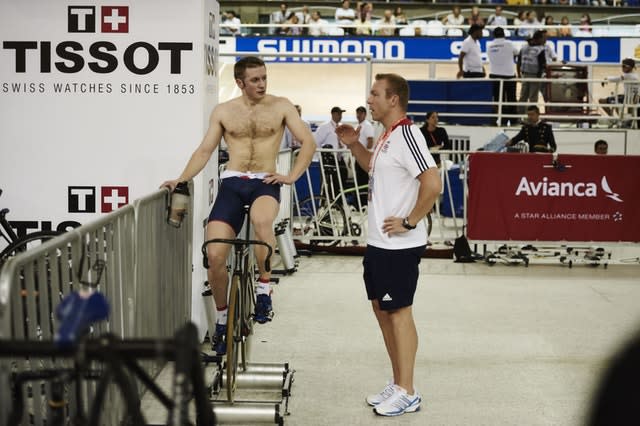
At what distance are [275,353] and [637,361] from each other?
19.3 ft

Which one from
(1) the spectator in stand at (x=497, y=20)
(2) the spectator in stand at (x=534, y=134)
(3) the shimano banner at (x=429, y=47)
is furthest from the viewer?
(1) the spectator in stand at (x=497, y=20)

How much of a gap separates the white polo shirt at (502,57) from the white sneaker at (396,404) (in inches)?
519

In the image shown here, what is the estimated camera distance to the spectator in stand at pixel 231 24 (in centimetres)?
2250

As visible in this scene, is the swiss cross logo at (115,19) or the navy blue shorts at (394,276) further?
the swiss cross logo at (115,19)

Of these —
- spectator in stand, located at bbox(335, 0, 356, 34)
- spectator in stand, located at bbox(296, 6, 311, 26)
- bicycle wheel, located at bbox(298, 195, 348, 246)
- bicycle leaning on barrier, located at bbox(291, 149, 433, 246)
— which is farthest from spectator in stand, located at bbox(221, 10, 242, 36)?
bicycle wheel, located at bbox(298, 195, 348, 246)

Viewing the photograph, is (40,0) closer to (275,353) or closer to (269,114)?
(269,114)

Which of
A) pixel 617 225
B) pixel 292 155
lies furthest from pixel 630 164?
pixel 292 155

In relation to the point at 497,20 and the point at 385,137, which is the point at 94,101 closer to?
the point at 385,137

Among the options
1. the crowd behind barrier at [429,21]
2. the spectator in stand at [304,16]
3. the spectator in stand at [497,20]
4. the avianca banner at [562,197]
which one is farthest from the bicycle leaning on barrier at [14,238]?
the spectator in stand at [304,16]

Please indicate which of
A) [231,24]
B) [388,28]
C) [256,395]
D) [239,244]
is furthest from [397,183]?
[388,28]

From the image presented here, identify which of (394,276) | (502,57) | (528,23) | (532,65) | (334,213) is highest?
(528,23)

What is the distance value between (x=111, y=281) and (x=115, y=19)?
280cm

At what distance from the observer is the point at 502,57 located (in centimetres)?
1780

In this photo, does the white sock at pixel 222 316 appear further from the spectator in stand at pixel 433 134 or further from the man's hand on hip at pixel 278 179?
the spectator in stand at pixel 433 134
